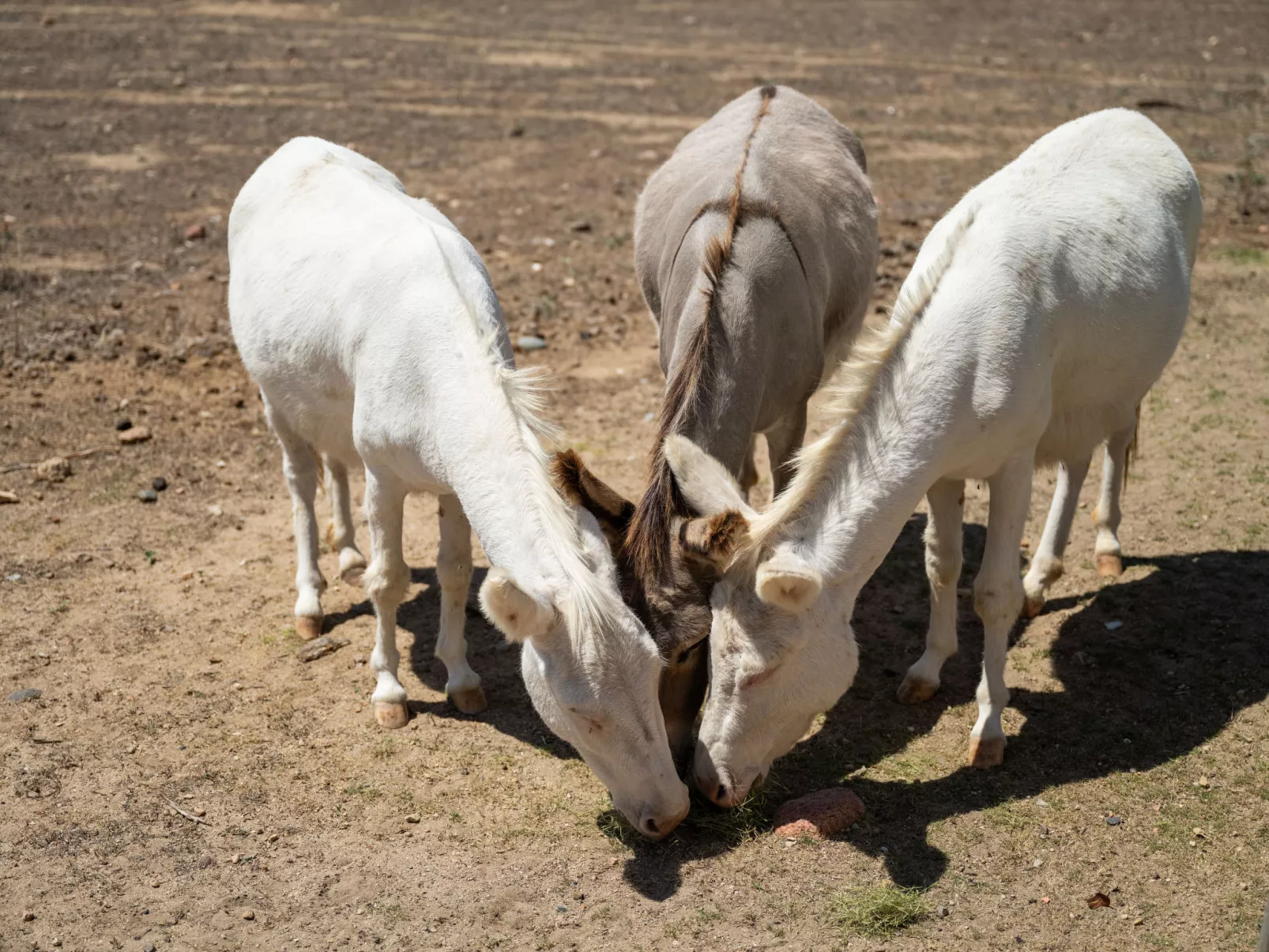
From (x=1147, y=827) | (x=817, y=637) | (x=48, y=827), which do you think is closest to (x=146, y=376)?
(x=48, y=827)

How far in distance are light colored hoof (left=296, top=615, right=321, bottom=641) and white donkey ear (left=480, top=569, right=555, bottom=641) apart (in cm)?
249

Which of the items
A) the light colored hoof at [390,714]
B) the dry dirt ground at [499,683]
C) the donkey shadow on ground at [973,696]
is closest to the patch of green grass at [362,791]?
the dry dirt ground at [499,683]

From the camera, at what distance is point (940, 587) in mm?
5535

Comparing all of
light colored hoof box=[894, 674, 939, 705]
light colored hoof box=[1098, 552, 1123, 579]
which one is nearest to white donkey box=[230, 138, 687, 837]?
light colored hoof box=[894, 674, 939, 705]

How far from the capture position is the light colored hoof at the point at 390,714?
541 cm

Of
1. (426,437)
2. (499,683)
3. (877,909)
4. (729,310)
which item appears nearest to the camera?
(877,909)

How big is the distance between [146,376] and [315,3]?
1579 cm

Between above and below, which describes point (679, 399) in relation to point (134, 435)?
above

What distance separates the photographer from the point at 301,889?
4.32 meters

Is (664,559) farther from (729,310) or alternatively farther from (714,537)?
(729,310)

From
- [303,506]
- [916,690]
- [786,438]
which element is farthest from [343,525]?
[916,690]

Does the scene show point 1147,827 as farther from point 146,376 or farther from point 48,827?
point 146,376

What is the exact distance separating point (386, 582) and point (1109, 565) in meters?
3.92

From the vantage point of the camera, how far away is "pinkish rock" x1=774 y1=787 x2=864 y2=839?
14.8 feet
